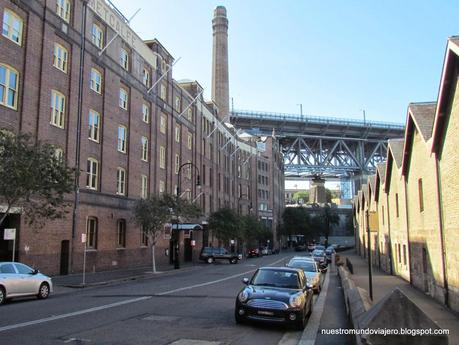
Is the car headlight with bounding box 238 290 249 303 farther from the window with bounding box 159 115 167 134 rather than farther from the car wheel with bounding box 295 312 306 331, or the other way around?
the window with bounding box 159 115 167 134

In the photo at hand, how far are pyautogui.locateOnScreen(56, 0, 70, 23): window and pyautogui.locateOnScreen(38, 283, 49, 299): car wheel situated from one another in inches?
718

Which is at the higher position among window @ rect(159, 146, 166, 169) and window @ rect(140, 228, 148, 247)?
window @ rect(159, 146, 166, 169)

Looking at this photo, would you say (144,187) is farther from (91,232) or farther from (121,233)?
(91,232)

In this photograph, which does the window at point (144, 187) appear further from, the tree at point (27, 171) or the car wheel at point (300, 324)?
the car wheel at point (300, 324)

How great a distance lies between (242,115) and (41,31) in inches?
3249

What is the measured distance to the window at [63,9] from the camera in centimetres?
2938

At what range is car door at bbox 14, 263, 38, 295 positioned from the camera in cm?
1700

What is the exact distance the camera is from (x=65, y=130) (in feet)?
97.1

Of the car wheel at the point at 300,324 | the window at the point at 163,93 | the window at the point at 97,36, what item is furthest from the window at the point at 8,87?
the window at the point at 163,93

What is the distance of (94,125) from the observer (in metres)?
33.5

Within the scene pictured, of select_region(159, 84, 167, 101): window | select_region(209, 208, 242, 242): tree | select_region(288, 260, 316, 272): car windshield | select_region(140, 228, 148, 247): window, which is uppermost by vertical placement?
select_region(159, 84, 167, 101): window

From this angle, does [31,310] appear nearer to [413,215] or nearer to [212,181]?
[413,215]

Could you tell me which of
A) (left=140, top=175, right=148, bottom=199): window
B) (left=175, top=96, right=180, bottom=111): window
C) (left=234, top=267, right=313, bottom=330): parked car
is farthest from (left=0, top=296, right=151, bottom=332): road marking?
(left=175, top=96, right=180, bottom=111): window

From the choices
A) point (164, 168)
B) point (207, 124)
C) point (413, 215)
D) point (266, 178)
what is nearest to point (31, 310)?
point (413, 215)
